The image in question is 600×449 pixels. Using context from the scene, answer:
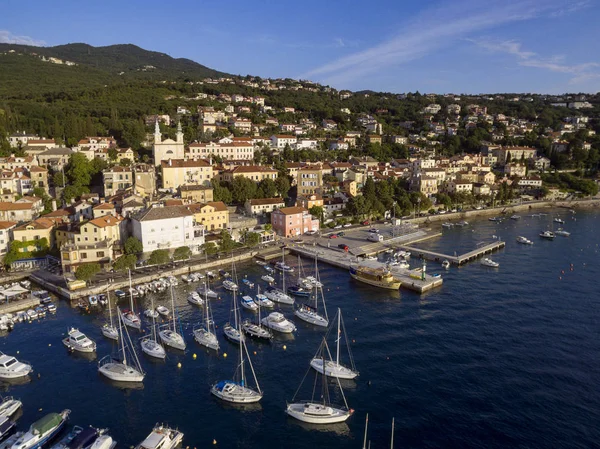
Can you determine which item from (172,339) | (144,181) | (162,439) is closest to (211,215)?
(144,181)

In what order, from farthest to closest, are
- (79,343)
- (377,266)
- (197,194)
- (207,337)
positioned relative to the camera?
(197,194) → (377,266) → (207,337) → (79,343)

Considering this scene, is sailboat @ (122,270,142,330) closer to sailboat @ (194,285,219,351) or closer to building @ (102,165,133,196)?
sailboat @ (194,285,219,351)

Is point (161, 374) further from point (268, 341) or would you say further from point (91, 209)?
point (91, 209)

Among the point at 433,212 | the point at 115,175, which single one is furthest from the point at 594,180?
the point at 115,175

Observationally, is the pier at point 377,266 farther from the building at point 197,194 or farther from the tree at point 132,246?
the tree at point 132,246

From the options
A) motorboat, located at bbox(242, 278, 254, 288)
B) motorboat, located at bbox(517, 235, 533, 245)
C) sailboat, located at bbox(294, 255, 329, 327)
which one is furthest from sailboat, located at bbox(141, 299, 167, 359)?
motorboat, located at bbox(517, 235, 533, 245)

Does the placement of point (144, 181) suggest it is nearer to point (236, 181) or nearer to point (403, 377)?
point (236, 181)

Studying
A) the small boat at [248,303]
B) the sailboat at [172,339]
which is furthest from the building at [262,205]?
the sailboat at [172,339]
